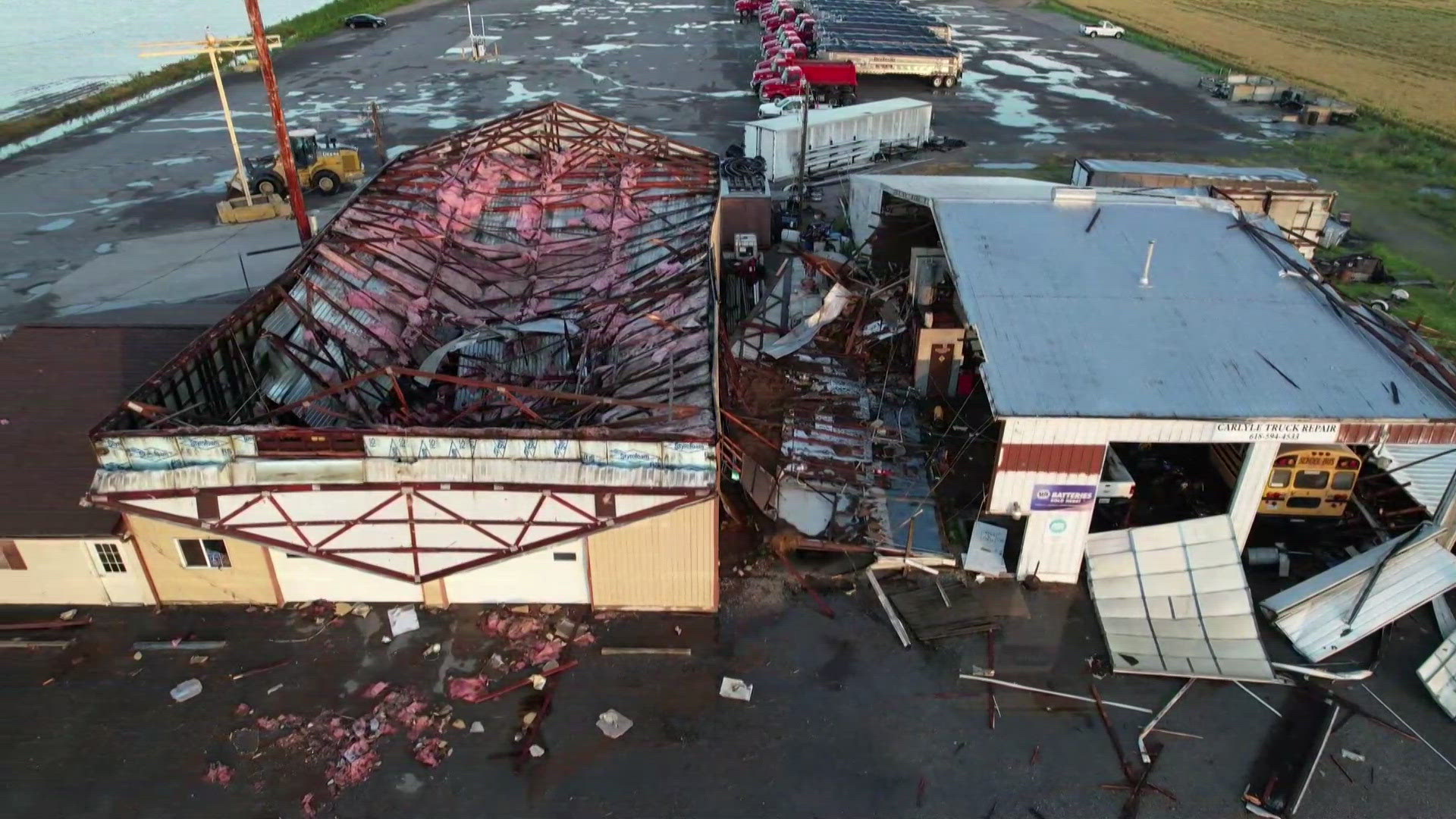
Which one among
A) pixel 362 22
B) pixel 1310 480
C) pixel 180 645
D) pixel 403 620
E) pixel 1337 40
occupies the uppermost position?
pixel 362 22

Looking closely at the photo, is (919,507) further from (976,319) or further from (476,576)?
(476,576)

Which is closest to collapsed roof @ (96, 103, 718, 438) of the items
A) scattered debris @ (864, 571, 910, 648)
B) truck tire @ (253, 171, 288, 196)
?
scattered debris @ (864, 571, 910, 648)

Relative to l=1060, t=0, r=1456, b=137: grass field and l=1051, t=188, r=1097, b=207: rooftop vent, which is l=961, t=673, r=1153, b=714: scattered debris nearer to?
l=1051, t=188, r=1097, b=207: rooftop vent

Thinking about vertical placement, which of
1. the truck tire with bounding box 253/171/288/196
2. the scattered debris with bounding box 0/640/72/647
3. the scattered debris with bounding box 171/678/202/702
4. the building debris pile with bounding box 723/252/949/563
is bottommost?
the scattered debris with bounding box 171/678/202/702

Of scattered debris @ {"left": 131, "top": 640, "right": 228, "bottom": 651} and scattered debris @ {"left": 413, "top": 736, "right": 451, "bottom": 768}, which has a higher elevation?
scattered debris @ {"left": 131, "top": 640, "right": 228, "bottom": 651}

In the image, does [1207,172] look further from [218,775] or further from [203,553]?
[218,775]

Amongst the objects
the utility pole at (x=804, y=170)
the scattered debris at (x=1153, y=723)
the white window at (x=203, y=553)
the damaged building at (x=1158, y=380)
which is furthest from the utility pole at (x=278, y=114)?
the scattered debris at (x=1153, y=723)

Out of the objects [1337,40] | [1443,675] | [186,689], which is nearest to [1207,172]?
[1443,675]
